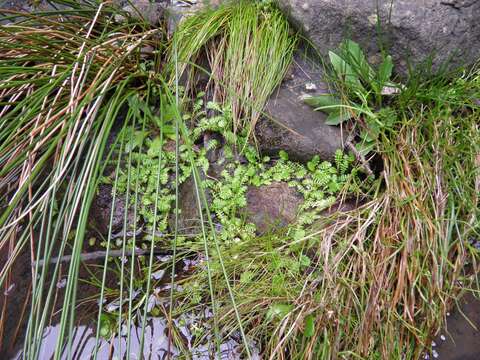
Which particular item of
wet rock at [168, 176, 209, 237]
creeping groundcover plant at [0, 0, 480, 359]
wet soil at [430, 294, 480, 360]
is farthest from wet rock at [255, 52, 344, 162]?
A: wet soil at [430, 294, 480, 360]

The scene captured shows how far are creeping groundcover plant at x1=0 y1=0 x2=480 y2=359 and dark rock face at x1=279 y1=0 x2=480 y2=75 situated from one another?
0.09 meters

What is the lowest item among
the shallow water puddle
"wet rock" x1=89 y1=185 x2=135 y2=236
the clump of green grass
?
the shallow water puddle

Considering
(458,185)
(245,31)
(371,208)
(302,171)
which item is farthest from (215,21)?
(458,185)

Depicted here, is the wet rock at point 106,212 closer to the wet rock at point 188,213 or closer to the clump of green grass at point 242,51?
the wet rock at point 188,213

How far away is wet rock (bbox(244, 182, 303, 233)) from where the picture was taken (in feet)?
6.24

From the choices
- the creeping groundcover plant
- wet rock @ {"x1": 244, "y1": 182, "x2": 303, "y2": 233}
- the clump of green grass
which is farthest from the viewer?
the clump of green grass

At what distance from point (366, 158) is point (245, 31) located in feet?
2.82

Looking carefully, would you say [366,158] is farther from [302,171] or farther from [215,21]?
[215,21]

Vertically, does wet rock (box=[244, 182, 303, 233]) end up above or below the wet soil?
above

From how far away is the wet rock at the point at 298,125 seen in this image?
1974 mm

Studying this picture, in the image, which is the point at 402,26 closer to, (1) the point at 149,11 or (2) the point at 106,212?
(1) the point at 149,11

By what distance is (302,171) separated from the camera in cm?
198

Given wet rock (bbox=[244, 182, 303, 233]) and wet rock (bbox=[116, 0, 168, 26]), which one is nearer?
wet rock (bbox=[244, 182, 303, 233])

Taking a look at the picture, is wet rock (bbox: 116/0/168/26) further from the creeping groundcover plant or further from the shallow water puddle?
the shallow water puddle
